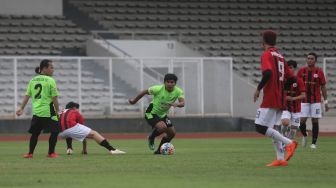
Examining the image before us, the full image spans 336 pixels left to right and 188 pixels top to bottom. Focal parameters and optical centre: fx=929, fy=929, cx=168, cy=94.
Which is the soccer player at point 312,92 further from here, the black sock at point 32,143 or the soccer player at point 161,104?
the black sock at point 32,143

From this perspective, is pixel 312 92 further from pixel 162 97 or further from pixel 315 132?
pixel 162 97

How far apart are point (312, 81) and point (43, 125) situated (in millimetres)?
7357

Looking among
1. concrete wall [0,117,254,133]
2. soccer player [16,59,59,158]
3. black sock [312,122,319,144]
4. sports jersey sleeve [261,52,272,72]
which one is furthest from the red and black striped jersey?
concrete wall [0,117,254,133]

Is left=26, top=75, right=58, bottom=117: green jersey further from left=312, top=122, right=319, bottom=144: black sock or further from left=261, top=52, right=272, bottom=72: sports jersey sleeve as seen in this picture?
left=312, top=122, right=319, bottom=144: black sock

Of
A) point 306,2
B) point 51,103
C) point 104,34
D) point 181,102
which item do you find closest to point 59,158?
point 51,103

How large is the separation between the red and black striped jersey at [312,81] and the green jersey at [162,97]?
4105 millimetres

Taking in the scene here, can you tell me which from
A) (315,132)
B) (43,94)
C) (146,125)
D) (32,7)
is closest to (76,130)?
(43,94)

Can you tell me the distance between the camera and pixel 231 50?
4241 cm

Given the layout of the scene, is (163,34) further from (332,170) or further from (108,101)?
(332,170)

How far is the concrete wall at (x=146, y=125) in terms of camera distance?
3394 centimetres

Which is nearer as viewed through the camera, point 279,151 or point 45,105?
point 279,151

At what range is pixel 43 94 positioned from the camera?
17969mm

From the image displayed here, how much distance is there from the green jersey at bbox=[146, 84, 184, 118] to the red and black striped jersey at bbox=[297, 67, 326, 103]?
13.5 ft

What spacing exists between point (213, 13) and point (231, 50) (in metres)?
2.87
